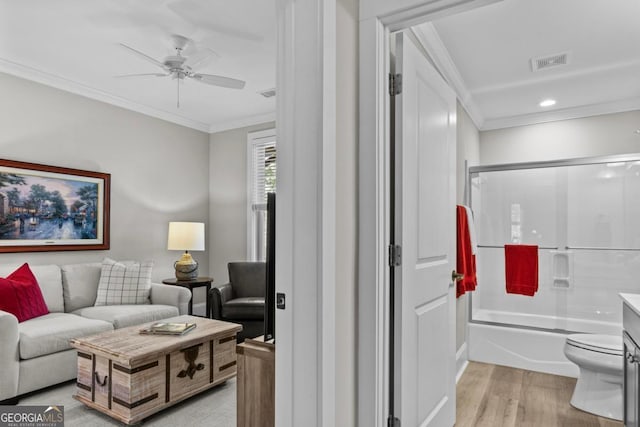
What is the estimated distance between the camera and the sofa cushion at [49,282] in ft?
10.8

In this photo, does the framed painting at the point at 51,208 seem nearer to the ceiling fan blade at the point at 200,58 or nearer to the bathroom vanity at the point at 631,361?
the ceiling fan blade at the point at 200,58

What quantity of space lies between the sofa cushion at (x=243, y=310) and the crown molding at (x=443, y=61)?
2.51m

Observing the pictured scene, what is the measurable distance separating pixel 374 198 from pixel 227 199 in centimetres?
390

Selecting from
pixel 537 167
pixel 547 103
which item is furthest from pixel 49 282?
pixel 547 103

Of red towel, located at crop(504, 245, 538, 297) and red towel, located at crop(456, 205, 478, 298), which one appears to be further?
red towel, located at crop(504, 245, 538, 297)

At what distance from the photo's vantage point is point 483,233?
397 centimetres

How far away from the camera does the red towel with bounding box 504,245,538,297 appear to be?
3633mm

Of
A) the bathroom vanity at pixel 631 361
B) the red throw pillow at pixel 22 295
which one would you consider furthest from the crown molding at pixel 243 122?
the bathroom vanity at pixel 631 361

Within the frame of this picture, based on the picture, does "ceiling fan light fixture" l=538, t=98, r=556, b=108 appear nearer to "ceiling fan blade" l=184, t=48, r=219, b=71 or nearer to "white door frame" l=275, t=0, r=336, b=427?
"ceiling fan blade" l=184, t=48, r=219, b=71

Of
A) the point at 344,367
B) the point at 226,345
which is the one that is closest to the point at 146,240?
the point at 226,345

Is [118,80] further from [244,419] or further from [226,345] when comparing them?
[244,419]

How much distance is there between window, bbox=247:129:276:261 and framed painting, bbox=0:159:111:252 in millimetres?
1608

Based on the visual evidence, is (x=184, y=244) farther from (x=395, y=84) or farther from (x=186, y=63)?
(x=395, y=84)

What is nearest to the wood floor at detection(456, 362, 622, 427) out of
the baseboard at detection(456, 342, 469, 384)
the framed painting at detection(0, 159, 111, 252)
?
the baseboard at detection(456, 342, 469, 384)
